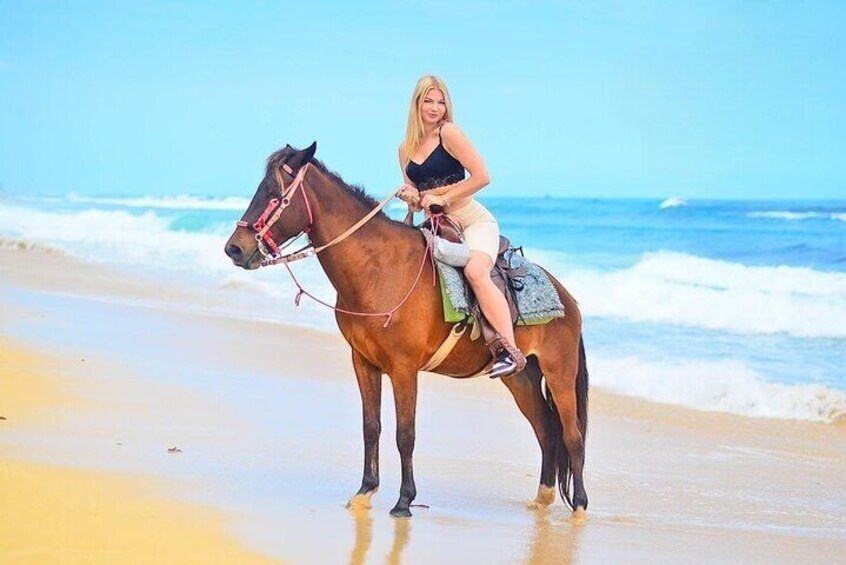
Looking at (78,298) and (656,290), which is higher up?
(656,290)

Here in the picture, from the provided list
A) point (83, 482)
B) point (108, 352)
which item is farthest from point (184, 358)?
point (83, 482)

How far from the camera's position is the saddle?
662 centimetres

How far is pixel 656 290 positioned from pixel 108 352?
38.0ft

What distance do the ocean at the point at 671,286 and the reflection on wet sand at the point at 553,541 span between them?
450cm

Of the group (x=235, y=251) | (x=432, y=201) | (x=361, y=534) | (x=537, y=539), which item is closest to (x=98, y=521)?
(x=361, y=534)

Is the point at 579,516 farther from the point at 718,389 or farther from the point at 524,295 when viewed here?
the point at 718,389

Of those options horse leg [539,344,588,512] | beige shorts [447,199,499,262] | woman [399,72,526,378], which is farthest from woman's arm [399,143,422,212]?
horse leg [539,344,588,512]

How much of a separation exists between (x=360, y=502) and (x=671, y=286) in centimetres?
1631

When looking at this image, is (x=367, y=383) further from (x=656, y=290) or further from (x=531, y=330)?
(x=656, y=290)

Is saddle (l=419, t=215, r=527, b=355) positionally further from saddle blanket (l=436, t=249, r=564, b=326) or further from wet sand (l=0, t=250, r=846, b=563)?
wet sand (l=0, t=250, r=846, b=563)

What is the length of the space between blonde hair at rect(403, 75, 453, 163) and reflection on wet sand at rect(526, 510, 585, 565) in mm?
2061

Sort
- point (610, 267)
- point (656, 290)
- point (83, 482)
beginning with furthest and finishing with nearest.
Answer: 1. point (610, 267)
2. point (656, 290)
3. point (83, 482)

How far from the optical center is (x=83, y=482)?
19.8 ft

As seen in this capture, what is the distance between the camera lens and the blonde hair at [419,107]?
654cm
